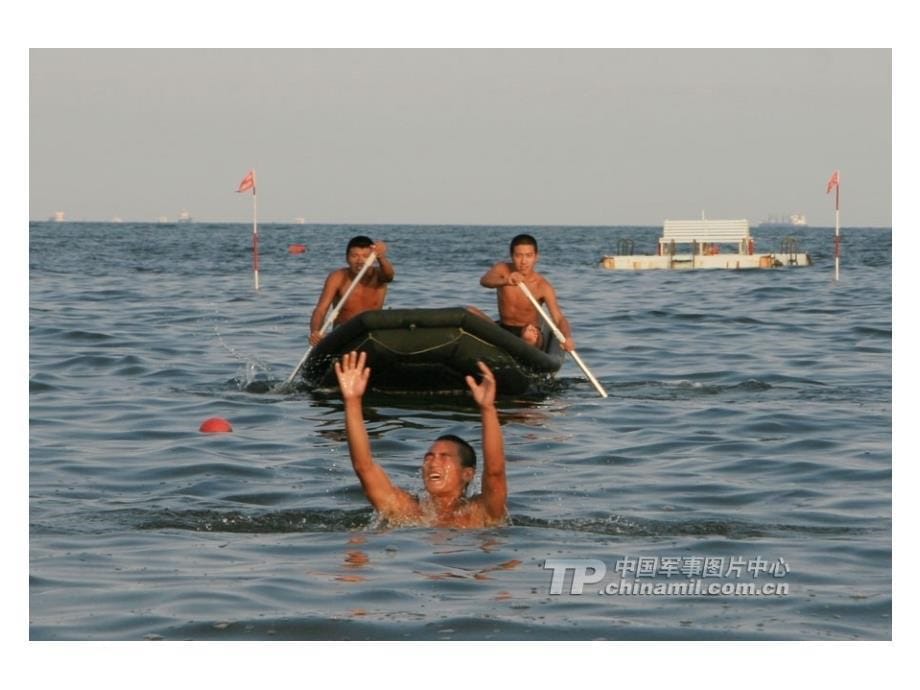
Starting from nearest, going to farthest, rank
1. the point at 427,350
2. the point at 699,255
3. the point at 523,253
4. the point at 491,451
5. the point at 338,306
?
the point at 491,451
the point at 427,350
the point at 338,306
the point at 523,253
the point at 699,255

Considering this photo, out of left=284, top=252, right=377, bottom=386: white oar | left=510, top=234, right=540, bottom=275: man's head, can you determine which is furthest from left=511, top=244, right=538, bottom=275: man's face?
left=284, top=252, right=377, bottom=386: white oar

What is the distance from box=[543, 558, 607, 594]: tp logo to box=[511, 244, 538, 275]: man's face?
7.62 meters

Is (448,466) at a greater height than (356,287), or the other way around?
(356,287)

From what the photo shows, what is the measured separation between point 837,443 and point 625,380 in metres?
4.80

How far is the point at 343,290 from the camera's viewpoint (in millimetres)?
15875

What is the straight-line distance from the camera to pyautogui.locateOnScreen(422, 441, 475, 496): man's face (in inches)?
333

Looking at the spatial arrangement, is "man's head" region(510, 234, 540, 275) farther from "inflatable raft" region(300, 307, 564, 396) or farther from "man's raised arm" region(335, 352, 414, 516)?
"man's raised arm" region(335, 352, 414, 516)

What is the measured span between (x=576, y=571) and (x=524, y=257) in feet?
26.1

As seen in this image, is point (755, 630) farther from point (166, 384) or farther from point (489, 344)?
point (166, 384)

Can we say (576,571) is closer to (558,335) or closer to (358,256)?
(558,335)

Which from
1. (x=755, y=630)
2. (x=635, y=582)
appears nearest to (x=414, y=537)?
(x=635, y=582)

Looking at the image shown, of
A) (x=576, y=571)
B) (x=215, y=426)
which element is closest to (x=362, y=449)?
(x=576, y=571)

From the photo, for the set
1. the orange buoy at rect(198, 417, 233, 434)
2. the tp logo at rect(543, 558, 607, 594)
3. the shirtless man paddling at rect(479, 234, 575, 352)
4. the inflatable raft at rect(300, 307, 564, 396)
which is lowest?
the tp logo at rect(543, 558, 607, 594)

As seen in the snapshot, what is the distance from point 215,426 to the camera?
1324 cm
